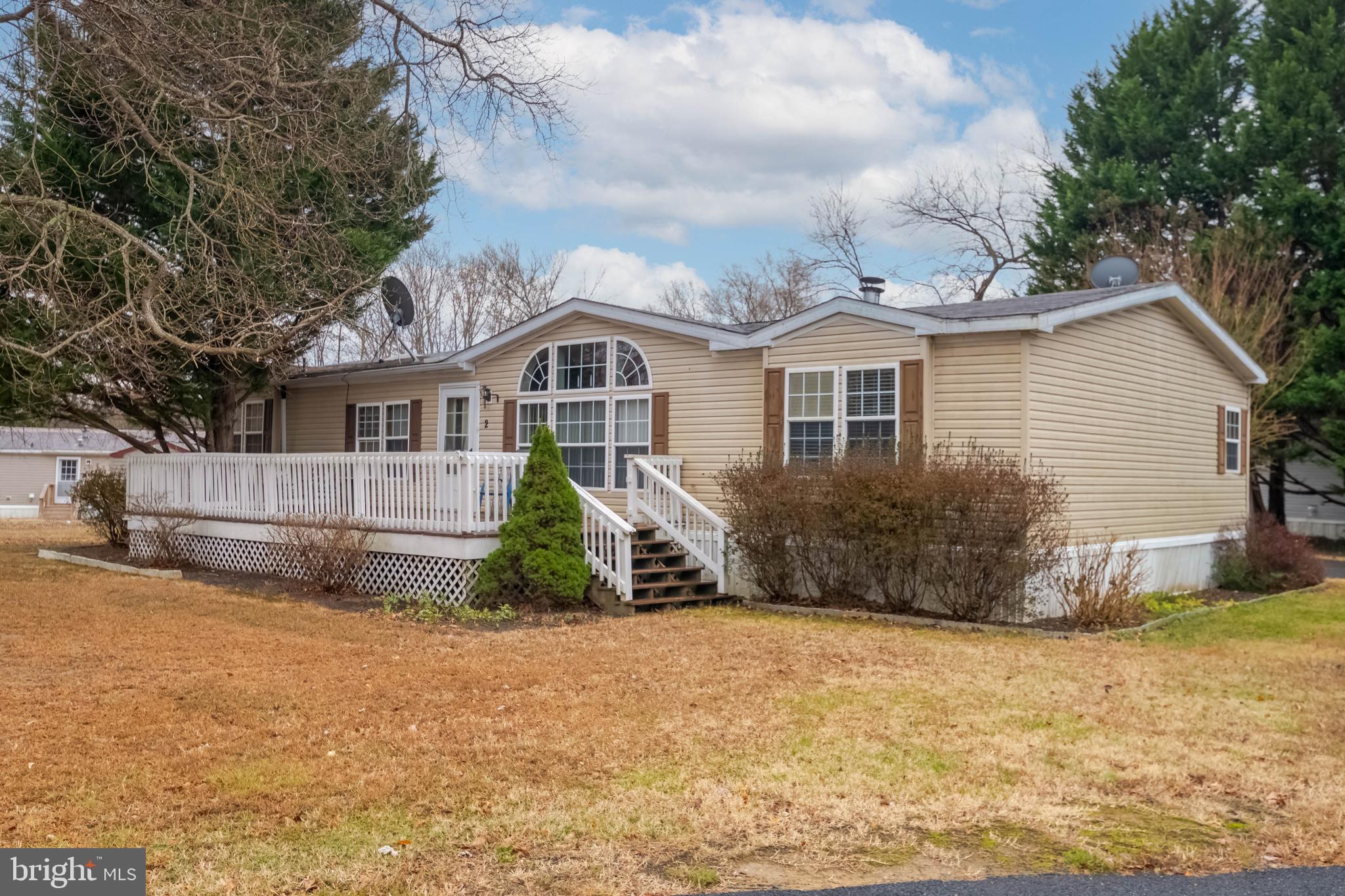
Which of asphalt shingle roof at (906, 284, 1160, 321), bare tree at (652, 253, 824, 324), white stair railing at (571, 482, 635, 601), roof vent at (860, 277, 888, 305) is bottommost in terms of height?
white stair railing at (571, 482, 635, 601)

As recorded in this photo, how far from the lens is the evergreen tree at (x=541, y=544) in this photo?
1147 centimetres

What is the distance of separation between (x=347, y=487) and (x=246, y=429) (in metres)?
8.25

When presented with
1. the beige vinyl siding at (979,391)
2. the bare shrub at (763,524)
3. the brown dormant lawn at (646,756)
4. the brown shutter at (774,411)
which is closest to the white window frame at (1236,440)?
the beige vinyl siding at (979,391)

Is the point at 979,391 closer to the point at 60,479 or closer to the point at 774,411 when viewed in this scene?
the point at 774,411

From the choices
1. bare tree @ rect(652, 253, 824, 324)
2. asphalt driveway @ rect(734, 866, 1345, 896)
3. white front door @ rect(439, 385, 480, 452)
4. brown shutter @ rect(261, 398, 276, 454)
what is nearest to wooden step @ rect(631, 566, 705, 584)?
white front door @ rect(439, 385, 480, 452)

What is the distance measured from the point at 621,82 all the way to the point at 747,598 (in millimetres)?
6387

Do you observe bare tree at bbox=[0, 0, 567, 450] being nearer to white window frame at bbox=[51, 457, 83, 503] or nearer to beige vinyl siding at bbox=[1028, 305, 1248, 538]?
beige vinyl siding at bbox=[1028, 305, 1248, 538]

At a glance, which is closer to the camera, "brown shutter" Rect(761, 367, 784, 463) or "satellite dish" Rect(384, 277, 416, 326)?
"brown shutter" Rect(761, 367, 784, 463)

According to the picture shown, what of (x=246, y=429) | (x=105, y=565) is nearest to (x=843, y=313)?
(x=105, y=565)

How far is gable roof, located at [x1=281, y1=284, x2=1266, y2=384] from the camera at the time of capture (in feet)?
37.8

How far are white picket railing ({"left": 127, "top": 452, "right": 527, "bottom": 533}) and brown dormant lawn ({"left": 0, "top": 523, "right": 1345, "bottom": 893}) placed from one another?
2646mm

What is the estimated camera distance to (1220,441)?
16453 mm

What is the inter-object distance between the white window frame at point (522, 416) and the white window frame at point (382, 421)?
268 cm

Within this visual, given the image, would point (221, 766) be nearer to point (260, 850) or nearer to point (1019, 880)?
point (260, 850)
